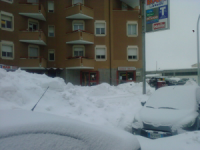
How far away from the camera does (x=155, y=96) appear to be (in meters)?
6.88

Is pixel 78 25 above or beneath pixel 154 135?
above

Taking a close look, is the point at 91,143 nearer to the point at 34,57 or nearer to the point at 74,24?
the point at 34,57

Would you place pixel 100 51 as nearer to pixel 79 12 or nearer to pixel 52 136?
pixel 79 12

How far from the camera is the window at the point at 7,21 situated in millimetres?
20781

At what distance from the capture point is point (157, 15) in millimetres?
13031

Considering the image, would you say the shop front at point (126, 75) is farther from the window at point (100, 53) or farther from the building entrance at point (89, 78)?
the building entrance at point (89, 78)

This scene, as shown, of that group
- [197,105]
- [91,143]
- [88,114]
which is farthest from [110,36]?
[91,143]

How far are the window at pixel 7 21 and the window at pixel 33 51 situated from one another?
300 centimetres

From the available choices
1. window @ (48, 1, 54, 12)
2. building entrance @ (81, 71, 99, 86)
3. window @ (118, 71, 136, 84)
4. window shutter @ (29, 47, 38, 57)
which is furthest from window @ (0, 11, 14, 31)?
window @ (118, 71, 136, 84)

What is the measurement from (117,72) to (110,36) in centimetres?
460

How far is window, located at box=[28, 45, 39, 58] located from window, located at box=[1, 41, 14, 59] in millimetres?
2136

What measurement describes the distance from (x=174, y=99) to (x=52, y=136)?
5203 mm

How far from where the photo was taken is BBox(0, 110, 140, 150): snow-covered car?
195 centimetres

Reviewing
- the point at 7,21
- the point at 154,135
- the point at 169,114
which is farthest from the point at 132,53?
the point at 154,135
